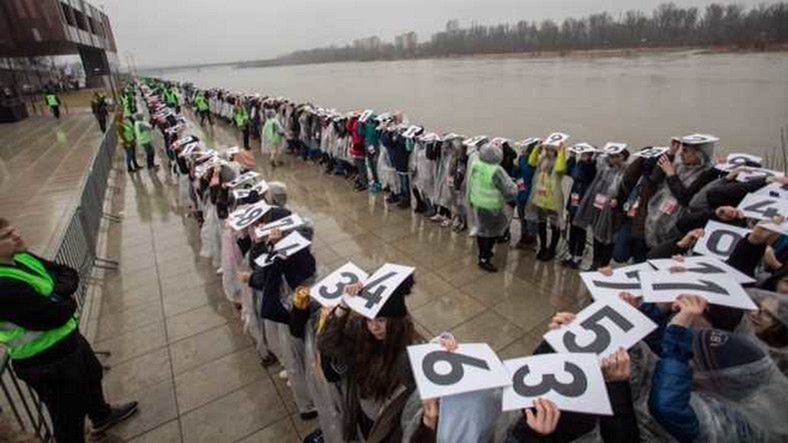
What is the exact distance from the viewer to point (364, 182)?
33.2ft

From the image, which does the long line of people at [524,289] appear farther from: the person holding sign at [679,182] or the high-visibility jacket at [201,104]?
the high-visibility jacket at [201,104]

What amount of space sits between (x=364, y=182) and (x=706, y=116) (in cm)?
2108

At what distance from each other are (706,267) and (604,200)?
287cm

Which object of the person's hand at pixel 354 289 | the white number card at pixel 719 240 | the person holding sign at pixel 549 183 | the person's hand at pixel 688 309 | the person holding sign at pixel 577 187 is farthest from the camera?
the person holding sign at pixel 549 183

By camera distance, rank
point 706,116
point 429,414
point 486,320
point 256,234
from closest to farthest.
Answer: point 429,414 < point 256,234 < point 486,320 < point 706,116

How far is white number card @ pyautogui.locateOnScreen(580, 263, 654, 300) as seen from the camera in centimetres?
249

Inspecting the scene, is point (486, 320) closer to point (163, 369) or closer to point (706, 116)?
point (163, 369)

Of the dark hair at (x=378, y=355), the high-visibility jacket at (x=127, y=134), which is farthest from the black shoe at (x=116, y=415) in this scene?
the high-visibility jacket at (x=127, y=134)

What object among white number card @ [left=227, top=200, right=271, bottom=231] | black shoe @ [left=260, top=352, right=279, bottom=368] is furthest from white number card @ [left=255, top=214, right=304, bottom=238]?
black shoe @ [left=260, top=352, right=279, bottom=368]

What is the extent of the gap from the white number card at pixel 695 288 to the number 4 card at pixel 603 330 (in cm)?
16

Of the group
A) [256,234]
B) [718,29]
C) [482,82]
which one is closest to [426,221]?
[256,234]

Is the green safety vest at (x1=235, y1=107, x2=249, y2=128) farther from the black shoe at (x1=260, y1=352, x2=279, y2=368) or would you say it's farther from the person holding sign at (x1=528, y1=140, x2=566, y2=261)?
the black shoe at (x1=260, y1=352, x2=279, y2=368)

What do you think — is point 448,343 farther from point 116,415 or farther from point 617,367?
point 116,415

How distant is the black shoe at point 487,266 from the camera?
236 inches
